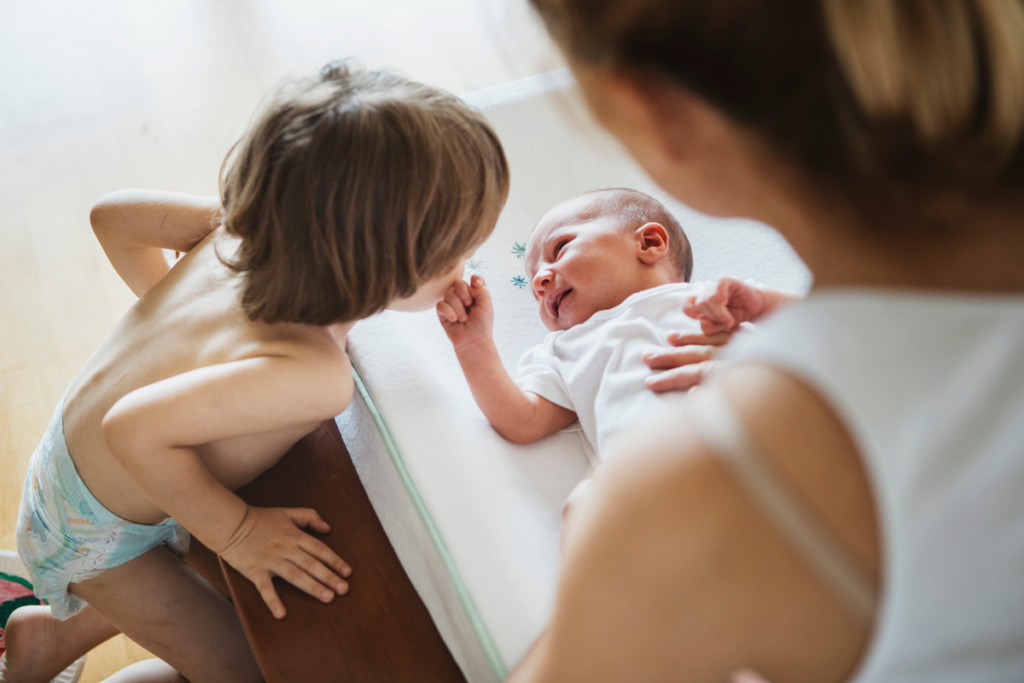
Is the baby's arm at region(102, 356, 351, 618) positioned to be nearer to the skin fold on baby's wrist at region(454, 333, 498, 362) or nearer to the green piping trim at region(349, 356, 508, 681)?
the green piping trim at region(349, 356, 508, 681)

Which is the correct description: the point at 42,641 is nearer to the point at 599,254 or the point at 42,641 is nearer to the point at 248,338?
the point at 248,338

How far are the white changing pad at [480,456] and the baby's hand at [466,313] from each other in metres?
0.05

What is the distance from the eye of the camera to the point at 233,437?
82cm

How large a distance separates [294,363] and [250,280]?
0.12 metres

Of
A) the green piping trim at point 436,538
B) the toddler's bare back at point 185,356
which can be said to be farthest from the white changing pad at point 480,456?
the toddler's bare back at point 185,356

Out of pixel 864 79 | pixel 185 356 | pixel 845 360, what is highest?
pixel 864 79

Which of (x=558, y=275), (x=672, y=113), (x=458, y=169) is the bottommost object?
(x=558, y=275)

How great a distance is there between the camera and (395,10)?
2.45 meters

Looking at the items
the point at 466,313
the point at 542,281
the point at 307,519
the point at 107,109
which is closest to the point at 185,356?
the point at 307,519

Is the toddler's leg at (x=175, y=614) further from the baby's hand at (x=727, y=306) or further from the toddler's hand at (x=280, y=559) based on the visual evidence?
the baby's hand at (x=727, y=306)

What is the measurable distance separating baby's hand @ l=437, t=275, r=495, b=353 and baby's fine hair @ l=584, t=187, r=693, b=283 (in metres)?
0.29

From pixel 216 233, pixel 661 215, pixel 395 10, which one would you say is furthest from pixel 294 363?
Result: pixel 395 10

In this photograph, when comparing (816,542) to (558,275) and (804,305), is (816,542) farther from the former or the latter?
(558,275)

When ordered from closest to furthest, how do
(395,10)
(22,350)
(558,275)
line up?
(558,275) → (22,350) → (395,10)
